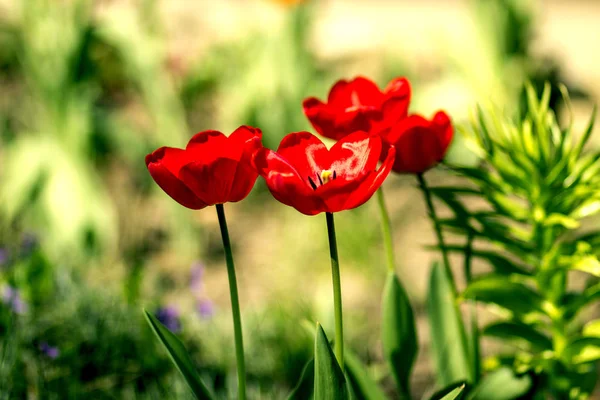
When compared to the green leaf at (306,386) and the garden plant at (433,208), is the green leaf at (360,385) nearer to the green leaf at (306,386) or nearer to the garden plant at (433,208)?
the garden plant at (433,208)

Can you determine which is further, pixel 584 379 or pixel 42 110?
pixel 42 110

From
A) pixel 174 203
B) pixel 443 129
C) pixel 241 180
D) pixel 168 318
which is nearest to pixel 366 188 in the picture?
pixel 241 180

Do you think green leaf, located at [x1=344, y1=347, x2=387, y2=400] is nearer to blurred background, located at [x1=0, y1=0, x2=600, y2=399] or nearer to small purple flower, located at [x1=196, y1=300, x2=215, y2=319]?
blurred background, located at [x1=0, y1=0, x2=600, y2=399]

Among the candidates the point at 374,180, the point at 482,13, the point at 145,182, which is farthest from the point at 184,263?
the point at 374,180

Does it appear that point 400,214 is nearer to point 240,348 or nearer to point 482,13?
point 482,13

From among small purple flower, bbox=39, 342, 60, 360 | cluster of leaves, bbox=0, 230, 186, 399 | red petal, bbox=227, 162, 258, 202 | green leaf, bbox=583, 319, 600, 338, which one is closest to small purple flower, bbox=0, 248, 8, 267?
cluster of leaves, bbox=0, 230, 186, 399
